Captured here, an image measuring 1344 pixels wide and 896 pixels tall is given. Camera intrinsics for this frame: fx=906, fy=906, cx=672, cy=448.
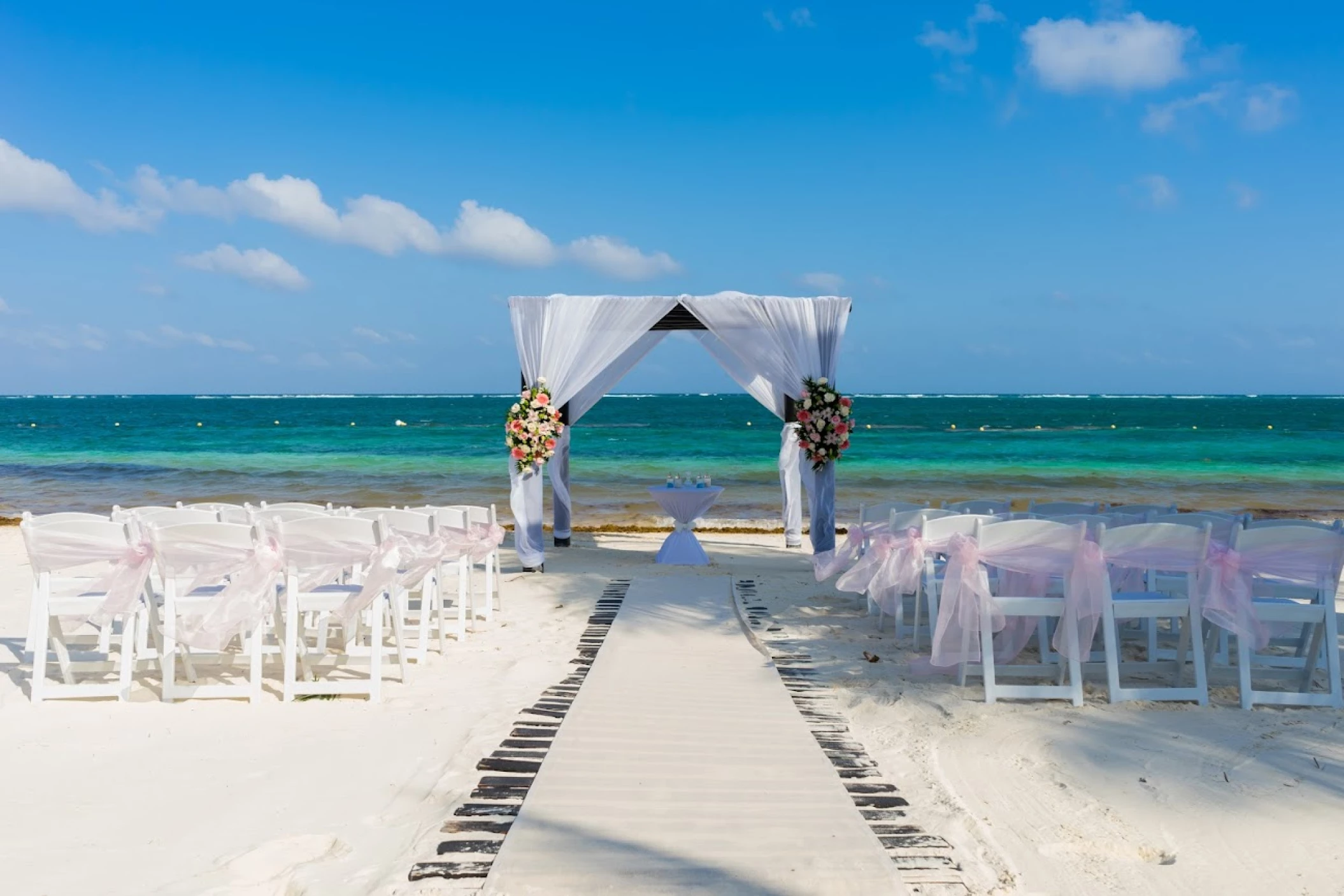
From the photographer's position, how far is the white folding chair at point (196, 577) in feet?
14.8

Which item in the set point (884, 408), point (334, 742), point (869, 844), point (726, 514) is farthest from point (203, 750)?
point (884, 408)

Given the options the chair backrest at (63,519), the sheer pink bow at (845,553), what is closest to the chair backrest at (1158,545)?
the sheer pink bow at (845,553)

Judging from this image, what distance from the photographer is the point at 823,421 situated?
356 inches

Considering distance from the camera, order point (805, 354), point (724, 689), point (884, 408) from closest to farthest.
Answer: point (724, 689), point (805, 354), point (884, 408)

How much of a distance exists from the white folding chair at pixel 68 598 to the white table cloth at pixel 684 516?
5.01 metres

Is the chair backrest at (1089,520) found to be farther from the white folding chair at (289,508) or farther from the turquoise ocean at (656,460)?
the turquoise ocean at (656,460)

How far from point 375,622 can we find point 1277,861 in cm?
385

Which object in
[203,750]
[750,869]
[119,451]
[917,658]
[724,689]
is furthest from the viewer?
[119,451]

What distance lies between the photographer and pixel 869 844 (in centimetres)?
278

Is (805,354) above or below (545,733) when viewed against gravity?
above

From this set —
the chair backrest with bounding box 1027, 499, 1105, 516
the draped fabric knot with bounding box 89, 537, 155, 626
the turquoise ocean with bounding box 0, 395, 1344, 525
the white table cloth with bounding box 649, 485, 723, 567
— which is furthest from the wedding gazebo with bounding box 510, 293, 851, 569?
the draped fabric knot with bounding box 89, 537, 155, 626

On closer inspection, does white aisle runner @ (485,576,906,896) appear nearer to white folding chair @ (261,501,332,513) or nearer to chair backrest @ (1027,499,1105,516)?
white folding chair @ (261,501,332,513)

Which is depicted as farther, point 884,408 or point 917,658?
point 884,408

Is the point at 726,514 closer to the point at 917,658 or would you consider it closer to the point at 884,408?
the point at 917,658
